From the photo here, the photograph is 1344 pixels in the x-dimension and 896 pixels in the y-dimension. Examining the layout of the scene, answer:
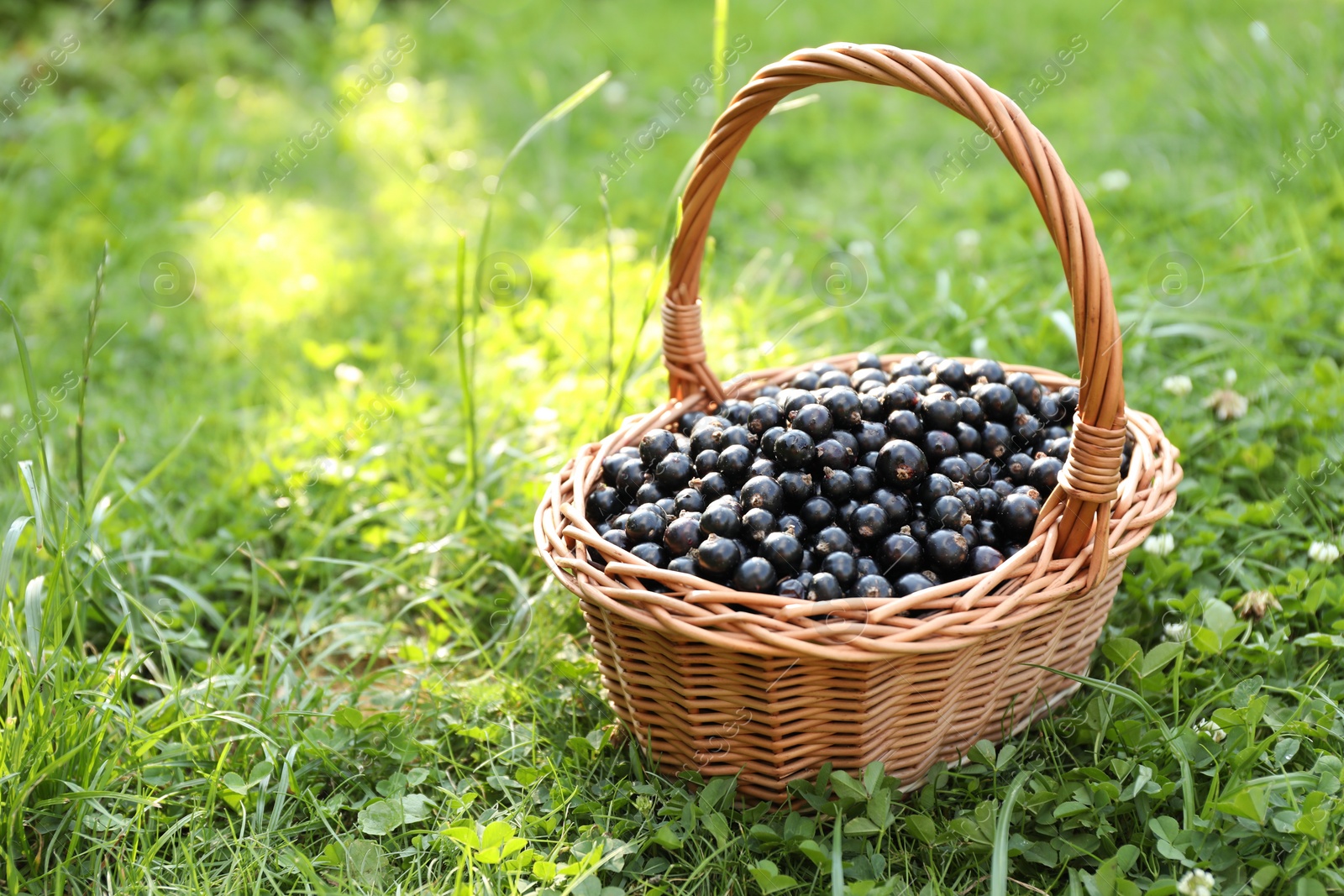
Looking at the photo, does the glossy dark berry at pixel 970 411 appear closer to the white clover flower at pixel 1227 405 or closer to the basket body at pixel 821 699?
the basket body at pixel 821 699

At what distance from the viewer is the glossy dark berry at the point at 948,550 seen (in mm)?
1605

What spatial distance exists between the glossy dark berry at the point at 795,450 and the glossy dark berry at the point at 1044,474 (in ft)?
1.28

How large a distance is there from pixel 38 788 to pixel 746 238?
2.81 m

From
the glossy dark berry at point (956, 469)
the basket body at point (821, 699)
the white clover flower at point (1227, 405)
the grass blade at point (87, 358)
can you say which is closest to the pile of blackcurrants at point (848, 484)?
the glossy dark berry at point (956, 469)

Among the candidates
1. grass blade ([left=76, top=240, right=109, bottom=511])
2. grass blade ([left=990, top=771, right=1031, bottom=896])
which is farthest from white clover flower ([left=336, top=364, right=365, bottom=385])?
grass blade ([left=990, top=771, right=1031, bottom=896])

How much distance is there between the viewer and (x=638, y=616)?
1.48 meters

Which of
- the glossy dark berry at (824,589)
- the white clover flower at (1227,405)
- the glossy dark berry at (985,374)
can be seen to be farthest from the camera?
the white clover flower at (1227,405)

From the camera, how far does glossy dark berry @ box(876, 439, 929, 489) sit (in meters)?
1.71

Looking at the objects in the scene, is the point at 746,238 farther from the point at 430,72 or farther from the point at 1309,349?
the point at 430,72

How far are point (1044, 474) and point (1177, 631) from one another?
0.42 m

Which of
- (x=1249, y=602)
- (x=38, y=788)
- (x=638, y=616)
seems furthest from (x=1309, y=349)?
(x=38, y=788)

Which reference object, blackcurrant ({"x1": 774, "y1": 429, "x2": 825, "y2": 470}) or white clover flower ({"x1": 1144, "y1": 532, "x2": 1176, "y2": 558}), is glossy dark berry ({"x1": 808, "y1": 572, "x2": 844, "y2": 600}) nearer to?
blackcurrant ({"x1": 774, "y1": 429, "x2": 825, "y2": 470})

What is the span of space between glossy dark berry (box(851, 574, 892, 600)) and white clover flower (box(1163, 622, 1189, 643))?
2.20ft

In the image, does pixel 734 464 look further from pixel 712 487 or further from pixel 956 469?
pixel 956 469
